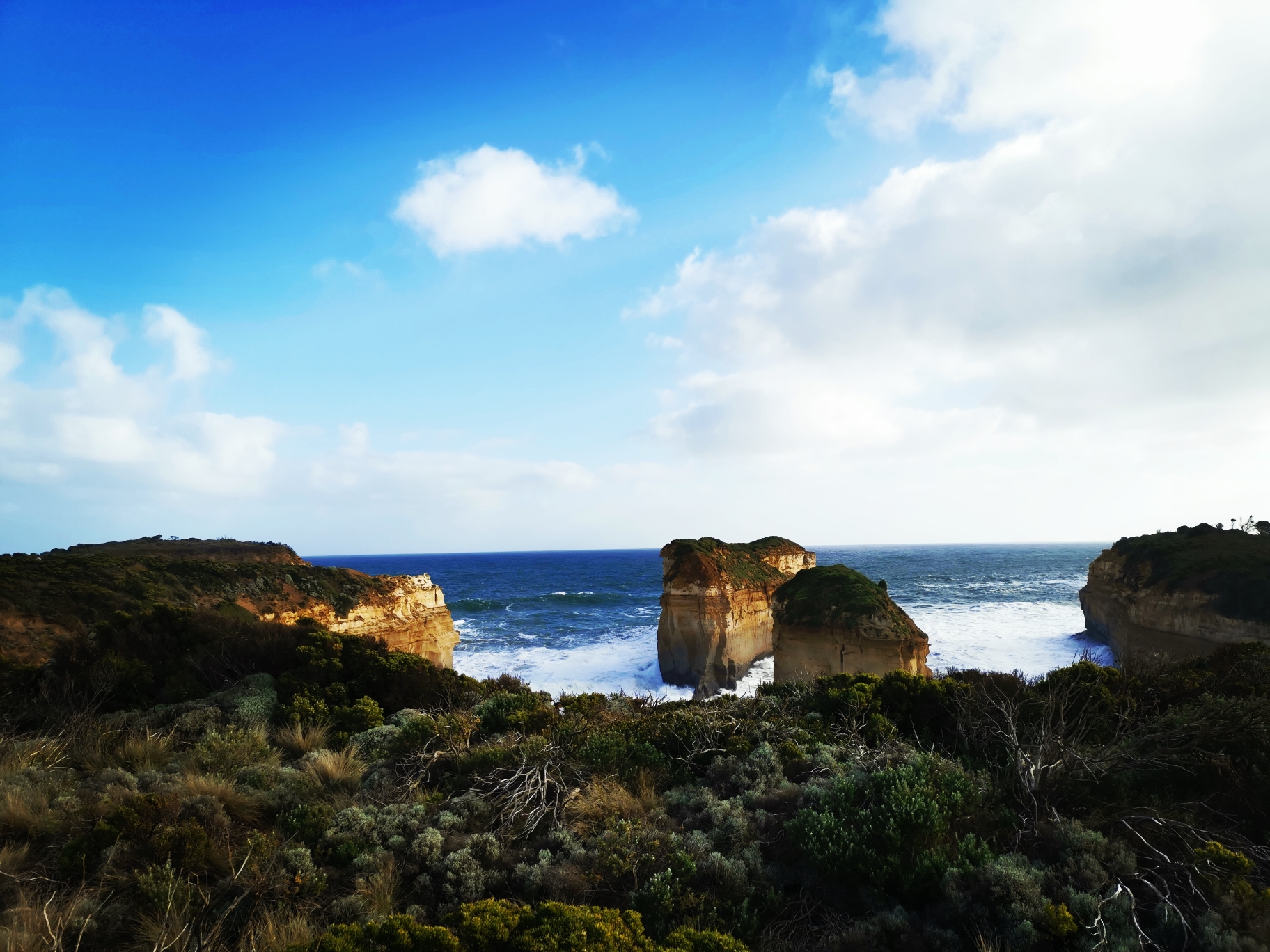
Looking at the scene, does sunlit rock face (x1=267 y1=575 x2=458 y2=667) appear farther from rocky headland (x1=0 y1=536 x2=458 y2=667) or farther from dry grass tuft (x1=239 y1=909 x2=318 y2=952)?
dry grass tuft (x1=239 y1=909 x2=318 y2=952)

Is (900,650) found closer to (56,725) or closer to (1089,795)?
(1089,795)

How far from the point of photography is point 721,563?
32.2 meters

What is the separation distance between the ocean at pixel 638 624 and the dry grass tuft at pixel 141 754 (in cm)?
1354

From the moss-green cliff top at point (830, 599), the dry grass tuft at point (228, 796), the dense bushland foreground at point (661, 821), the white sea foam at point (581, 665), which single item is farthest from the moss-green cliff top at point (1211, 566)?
the dry grass tuft at point (228, 796)

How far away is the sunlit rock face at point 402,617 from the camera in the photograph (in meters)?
21.8

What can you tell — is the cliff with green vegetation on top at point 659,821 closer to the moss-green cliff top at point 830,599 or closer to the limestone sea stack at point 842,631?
the limestone sea stack at point 842,631

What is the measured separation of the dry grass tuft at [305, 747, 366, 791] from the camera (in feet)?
21.1

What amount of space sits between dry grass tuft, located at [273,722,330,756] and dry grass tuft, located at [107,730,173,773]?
1.22 metres

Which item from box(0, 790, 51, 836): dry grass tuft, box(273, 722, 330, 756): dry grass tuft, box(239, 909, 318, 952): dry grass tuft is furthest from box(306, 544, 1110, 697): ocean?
→ box(0, 790, 51, 836): dry grass tuft

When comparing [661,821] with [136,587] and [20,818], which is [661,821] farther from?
[136,587]

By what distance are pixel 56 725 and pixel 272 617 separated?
12.0 m

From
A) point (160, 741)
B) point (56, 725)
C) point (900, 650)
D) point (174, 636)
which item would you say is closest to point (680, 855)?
point (160, 741)

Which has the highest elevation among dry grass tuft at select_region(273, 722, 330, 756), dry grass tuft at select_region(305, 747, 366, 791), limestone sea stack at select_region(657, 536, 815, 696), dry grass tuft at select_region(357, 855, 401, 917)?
dry grass tuft at select_region(357, 855, 401, 917)

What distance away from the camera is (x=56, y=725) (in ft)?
26.1
